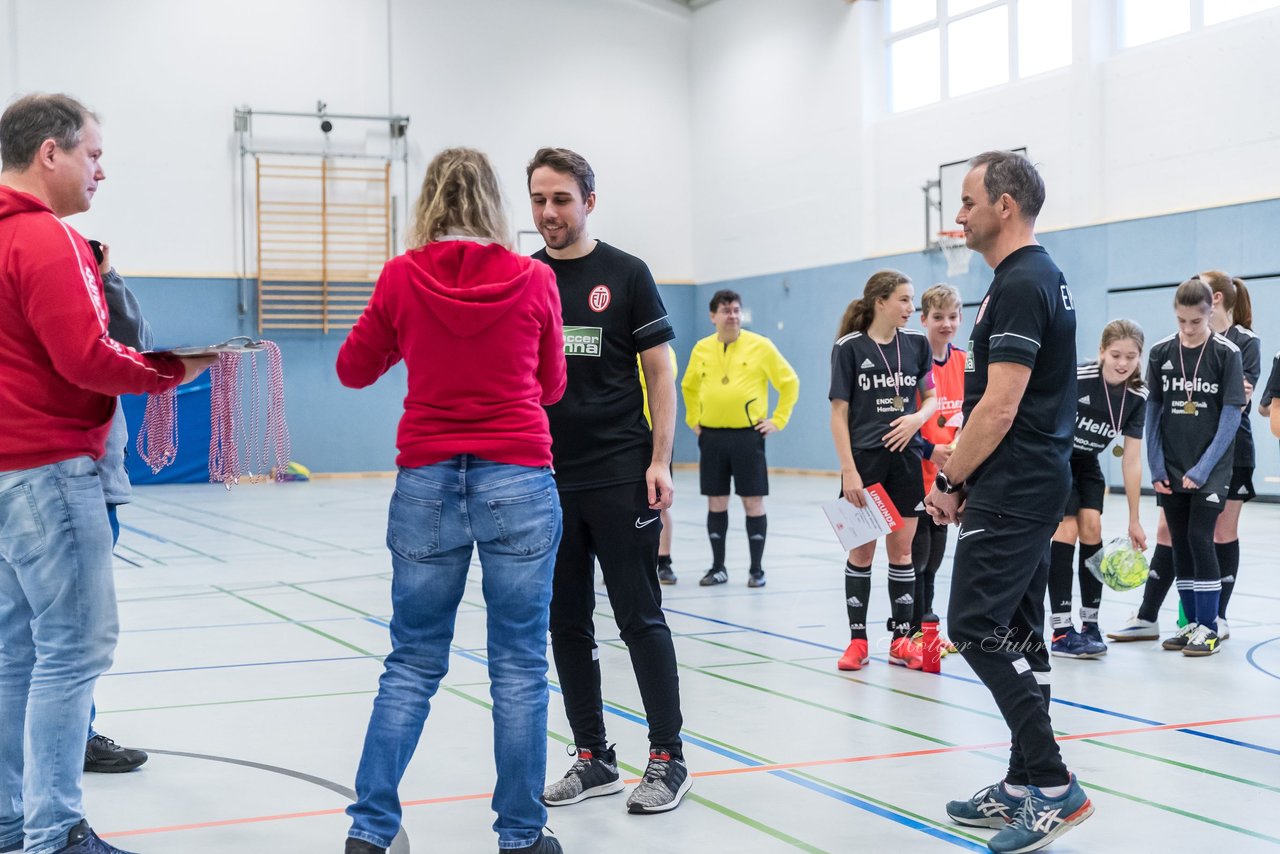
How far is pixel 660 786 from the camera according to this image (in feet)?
11.1

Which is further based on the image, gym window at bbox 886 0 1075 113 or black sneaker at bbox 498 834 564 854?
gym window at bbox 886 0 1075 113

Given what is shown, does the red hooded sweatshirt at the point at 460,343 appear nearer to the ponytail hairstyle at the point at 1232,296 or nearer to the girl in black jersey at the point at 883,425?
the girl in black jersey at the point at 883,425

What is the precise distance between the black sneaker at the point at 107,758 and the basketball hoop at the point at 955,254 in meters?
13.6

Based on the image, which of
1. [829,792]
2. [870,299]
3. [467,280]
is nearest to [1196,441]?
[870,299]

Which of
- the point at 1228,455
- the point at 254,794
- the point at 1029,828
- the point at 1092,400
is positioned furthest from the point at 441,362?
the point at 1228,455

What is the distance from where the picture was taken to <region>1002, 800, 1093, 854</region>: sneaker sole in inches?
118

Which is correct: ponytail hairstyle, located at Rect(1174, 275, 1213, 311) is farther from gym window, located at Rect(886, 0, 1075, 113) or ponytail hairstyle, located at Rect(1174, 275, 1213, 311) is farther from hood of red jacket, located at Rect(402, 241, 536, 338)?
gym window, located at Rect(886, 0, 1075, 113)

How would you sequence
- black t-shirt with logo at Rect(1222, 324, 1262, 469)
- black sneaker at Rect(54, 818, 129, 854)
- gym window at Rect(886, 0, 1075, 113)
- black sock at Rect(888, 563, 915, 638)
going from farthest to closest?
gym window at Rect(886, 0, 1075, 113) → black t-shirt with logo at Rect(1222, 324, 1262, 469) → black sock at Rect(888, 563, 915, 638) → black sneaker at Rect(54, 818, 129, 854)

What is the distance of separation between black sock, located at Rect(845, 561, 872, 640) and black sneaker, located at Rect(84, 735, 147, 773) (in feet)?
9.22

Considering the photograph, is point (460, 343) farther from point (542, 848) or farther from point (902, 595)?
point (902, 595)

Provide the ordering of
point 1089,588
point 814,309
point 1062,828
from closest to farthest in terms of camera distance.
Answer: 1. point 1062,828
2. point 1089,588
3. point 814,309

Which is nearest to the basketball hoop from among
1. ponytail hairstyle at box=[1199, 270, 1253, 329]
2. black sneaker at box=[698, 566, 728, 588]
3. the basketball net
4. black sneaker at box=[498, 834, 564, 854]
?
black sneaker at box=[698, 566, 728, 588]

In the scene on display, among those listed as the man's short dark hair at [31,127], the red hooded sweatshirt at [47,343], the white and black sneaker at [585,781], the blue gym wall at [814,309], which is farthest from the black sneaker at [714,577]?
the blue gym wall at [814,309]

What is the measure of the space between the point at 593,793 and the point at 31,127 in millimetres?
2170
